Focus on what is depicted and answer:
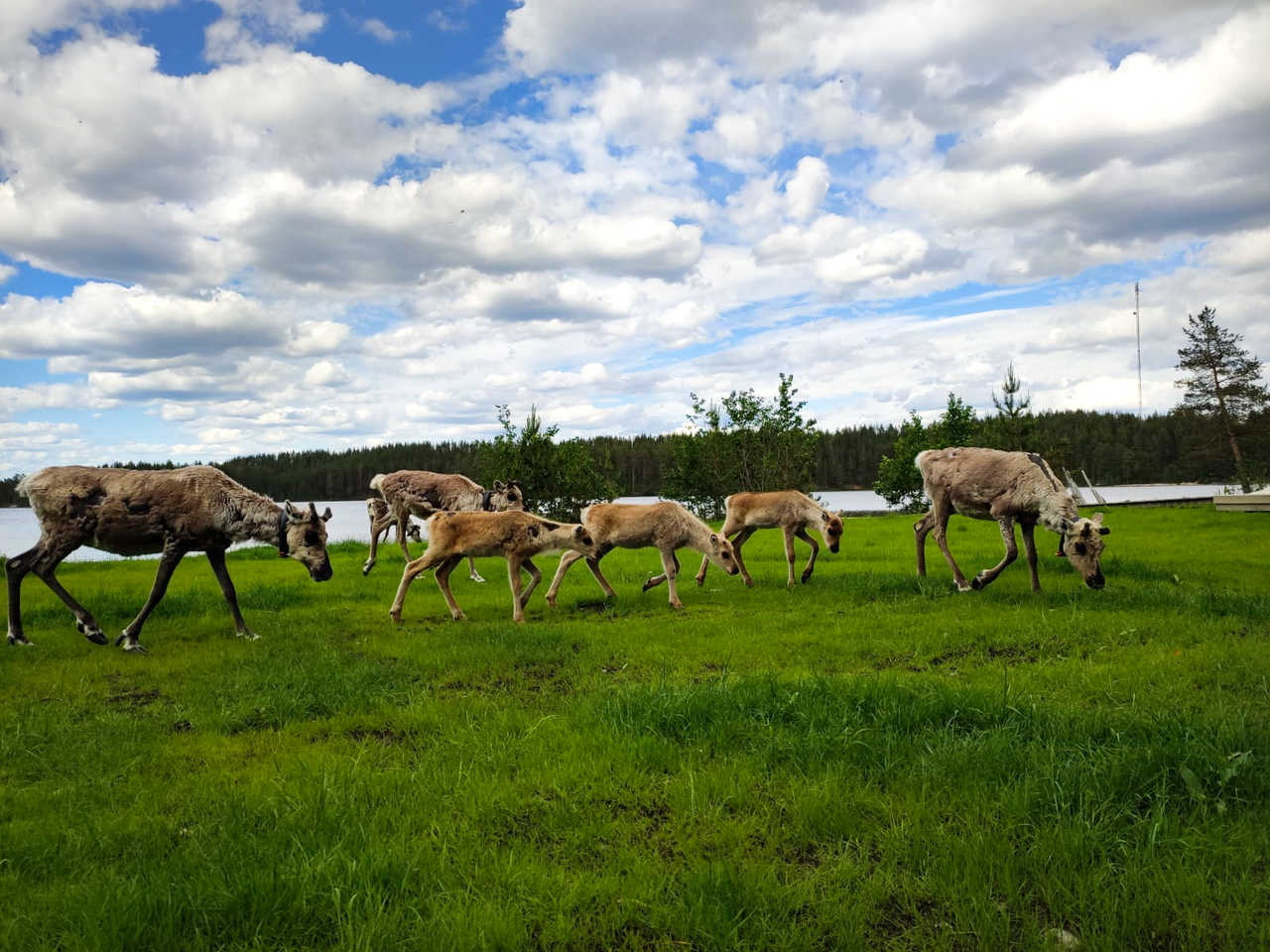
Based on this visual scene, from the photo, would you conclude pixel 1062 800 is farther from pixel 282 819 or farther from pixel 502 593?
pixel 502 593

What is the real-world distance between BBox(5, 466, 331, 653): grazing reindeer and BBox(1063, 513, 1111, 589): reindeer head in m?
13.4

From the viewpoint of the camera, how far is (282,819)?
13.6ft

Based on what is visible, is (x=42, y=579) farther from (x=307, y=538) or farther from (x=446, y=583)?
(x=446, y=583)

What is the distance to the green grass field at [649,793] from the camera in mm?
3254

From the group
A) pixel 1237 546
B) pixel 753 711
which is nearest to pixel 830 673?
pixel 753 711

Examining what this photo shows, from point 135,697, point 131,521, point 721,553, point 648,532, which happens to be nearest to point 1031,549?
point 721,553

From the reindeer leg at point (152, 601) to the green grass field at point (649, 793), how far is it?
457mm

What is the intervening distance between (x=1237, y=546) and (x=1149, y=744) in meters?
19.8

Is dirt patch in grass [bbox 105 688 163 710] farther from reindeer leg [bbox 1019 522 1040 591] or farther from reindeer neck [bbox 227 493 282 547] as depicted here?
reindeer leg [bbox 1019 522 1040 591]

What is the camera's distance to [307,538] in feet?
38.9

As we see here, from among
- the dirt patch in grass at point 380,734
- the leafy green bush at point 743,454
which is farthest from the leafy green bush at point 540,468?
the dirt patch in grass at point 380,734

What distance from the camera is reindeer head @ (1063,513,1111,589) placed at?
12.4 m

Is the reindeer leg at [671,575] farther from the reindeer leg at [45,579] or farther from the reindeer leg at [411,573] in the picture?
the reindeer leg at [45,579]

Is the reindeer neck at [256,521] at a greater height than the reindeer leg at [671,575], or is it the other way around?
the reindeer neck at [256,521]
